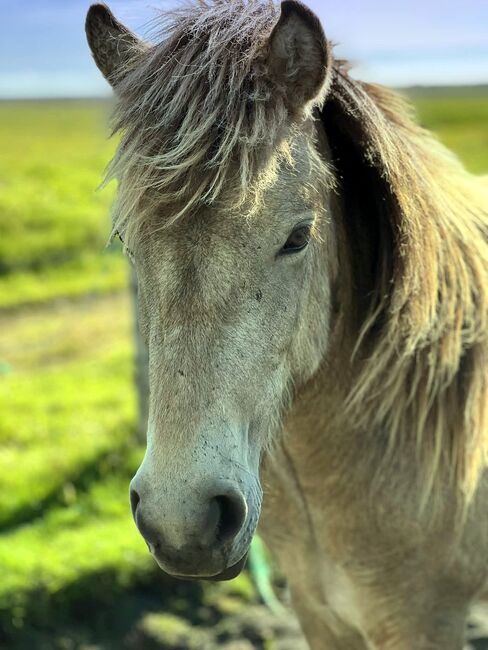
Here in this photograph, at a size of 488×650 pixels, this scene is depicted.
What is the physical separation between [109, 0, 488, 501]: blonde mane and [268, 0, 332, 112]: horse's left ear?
36mm

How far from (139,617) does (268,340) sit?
2.49 metres

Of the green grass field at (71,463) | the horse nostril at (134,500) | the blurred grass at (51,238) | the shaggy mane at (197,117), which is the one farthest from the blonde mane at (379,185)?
the blurred grass at (51,238)

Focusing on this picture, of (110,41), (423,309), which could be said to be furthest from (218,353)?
(110,41)

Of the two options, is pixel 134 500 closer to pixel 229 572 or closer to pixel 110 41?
pixel 229 572

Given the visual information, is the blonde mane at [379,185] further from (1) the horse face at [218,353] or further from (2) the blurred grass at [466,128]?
(2) the blurred grass at [466,128]

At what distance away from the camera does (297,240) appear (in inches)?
71.6

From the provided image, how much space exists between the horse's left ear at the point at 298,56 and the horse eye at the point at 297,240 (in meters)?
0.32

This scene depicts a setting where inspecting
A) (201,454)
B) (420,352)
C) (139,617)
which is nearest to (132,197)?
(201,454)

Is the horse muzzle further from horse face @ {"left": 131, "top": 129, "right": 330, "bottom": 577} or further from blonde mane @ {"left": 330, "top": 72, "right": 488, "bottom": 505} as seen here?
blonde mane @ {"left": 330, "top": 72, "right": 488, "bottom": 505}

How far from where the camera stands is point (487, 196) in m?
2.61

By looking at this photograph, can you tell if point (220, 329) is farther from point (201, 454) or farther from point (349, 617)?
point (349, 617)

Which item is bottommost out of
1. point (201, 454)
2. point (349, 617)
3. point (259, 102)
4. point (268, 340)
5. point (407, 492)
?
point (349, 617)

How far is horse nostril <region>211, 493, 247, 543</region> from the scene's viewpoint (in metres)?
1.58

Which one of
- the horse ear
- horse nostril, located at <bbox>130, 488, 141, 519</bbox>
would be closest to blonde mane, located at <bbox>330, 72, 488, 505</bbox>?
the horse ear
